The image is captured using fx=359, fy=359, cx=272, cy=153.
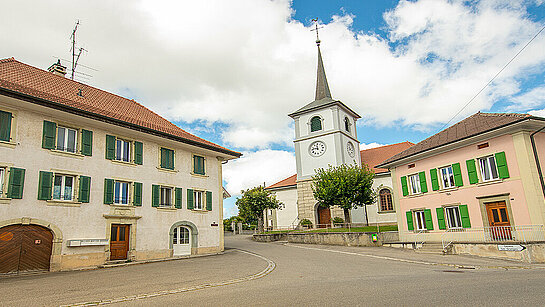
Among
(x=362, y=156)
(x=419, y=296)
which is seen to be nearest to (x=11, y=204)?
(x=419, y=296)

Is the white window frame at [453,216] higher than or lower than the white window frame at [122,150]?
lower

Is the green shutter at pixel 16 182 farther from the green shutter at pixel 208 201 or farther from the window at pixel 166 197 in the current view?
the green shutter at pixel 208 201

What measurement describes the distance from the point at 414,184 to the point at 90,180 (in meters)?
19.6

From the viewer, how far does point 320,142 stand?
132 ft

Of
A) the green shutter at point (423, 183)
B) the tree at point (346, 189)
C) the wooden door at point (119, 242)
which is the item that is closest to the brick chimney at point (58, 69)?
the wooden door at point (119, 242)

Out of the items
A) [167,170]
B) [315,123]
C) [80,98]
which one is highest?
[315,123]

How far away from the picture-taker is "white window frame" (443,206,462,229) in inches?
827

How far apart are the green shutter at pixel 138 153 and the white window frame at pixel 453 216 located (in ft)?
59.0

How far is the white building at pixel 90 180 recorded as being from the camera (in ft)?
48.0

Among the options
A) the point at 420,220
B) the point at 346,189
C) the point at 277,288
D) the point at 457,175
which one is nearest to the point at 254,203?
the point at 346,189

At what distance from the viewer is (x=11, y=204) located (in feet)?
46.7

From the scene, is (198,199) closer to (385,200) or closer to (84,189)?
(84,189)

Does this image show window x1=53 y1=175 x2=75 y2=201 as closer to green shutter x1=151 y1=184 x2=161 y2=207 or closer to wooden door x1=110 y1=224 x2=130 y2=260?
wooden door x1=110 y1=224 x2=130 y2=260

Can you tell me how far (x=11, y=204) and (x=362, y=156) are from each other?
37.4m
